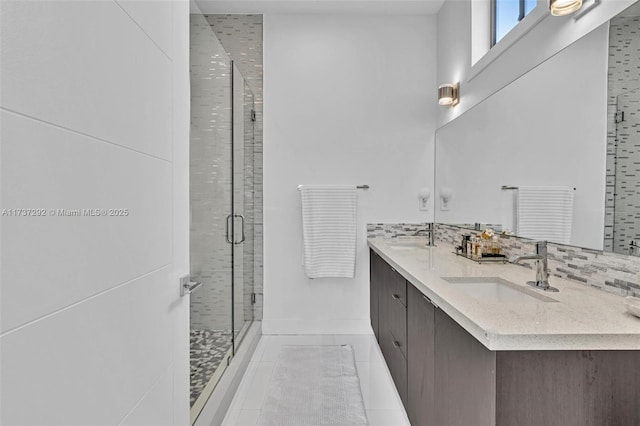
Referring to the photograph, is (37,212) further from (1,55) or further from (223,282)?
(223,282)

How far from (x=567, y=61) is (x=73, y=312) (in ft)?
6.52

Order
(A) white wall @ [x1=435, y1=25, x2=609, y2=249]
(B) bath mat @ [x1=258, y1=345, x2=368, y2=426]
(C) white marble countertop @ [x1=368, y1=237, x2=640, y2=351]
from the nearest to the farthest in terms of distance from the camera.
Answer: (C) white marble countertop @ [x1=368, y1=237, x2=640, y2=351] → (A) white wall @ [x1=435, y1=25, x2=609, y2=249] → (B) bath mat @ [x1=258, y1=345, x2=368, y2=426]

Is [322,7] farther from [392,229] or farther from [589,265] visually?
[589,265]

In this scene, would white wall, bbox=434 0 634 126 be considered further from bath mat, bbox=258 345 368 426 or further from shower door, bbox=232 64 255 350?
bath mat, bbox=258 345 368 426

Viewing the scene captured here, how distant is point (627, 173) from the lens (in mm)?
1374

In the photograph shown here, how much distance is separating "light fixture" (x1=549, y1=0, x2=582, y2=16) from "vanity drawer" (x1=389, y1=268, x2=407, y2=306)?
1.36 meters

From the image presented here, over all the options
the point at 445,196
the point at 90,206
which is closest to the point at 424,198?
the point at 445,196

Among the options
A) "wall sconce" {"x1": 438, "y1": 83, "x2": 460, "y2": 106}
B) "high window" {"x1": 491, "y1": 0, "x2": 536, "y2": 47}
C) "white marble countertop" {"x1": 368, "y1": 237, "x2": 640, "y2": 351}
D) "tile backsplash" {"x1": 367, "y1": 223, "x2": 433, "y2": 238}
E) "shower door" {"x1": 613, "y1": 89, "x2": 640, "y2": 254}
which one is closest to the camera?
→ "white marble countertop" {"x1": 368, "y1": 237, "x2": 640, "y2": 351}

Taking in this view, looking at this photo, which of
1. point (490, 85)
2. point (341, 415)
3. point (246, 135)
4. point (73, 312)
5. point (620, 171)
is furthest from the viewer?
point (246, 135)

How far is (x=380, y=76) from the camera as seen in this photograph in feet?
11.5

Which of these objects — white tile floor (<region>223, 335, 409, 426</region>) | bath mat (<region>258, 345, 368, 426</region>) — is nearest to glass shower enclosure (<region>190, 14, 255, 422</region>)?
white tile floor (<region>223, 335, 409, 426</region>)

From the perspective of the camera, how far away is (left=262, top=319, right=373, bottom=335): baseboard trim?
3500mm

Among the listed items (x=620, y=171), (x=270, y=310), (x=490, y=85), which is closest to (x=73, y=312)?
(x=620, y=171)

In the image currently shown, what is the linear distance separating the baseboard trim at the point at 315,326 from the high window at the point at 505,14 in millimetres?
2471
